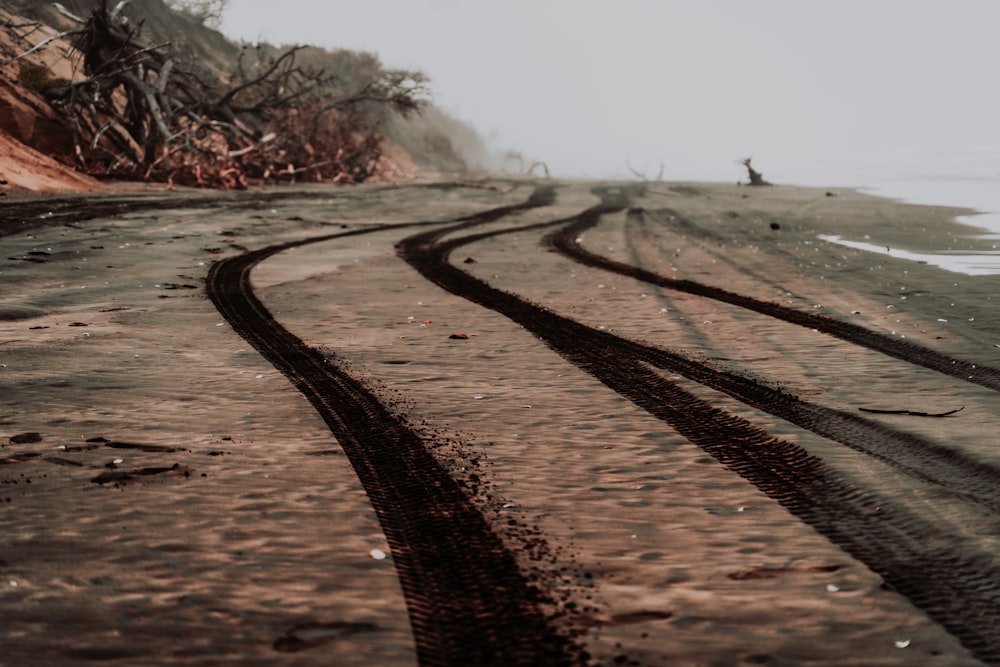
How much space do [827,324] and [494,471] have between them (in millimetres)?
4404

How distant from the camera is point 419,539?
11.2 feet

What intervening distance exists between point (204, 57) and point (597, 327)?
133 feet

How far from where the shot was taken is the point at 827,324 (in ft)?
25.3

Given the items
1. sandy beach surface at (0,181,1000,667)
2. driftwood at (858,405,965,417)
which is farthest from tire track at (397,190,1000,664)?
driftwood at (858,405,965,417)

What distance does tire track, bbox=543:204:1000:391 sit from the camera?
6209 mm

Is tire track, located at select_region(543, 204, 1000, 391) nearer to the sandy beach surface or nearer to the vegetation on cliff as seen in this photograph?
the sandy beach surface

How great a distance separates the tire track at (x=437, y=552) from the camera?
105 inches

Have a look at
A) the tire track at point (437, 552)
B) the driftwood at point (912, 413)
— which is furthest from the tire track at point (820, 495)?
the tire track at point (437, 552)

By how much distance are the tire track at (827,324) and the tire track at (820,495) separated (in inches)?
56.4

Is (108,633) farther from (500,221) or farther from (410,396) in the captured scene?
(500,221)

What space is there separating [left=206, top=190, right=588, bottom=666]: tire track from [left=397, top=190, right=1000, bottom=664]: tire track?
1.13 m

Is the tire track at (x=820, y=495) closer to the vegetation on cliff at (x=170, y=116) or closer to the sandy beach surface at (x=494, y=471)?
the sandy beach surface at (x=494, y=471)

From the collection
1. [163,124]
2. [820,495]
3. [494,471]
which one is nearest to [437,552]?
[494,471]

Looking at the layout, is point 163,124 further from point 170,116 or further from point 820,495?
point 820,495
